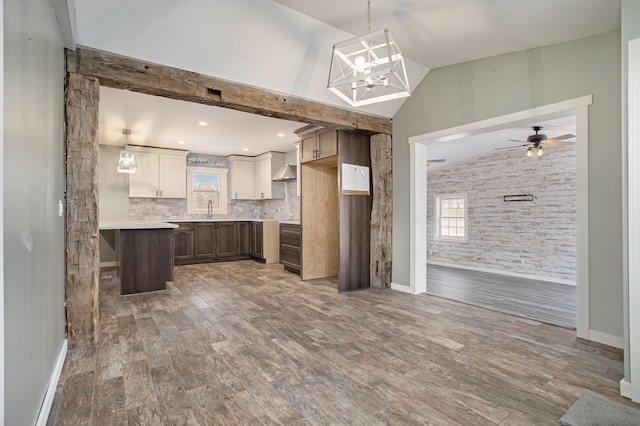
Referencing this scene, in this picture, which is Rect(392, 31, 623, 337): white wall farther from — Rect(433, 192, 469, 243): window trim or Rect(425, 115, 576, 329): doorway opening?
Rect(433, 192, 469, 243): window trim

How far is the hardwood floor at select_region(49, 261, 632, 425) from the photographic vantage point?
1.83m

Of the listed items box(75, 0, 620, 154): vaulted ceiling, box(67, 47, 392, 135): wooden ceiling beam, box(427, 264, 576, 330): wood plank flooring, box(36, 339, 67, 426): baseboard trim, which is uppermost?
box(75, 0, 620, 154): vaulted ceiling

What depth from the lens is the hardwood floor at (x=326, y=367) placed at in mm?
1827

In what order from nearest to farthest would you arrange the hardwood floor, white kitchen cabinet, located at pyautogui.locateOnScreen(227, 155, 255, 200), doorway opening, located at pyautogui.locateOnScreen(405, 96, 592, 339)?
the hardwood floor → doorway opening, located at pyautogui.locateOnScreen(405, 96, 592, 339) → white kitchen cabinet, located at pyautogui.locateOnScreen(227, 155, 255, 200)

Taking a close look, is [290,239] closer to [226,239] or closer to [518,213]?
[226,239]

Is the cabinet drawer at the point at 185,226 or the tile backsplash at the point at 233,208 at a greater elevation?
the tile backsplash at the point at 233,208

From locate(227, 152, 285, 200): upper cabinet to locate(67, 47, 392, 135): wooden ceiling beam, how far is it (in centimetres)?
351

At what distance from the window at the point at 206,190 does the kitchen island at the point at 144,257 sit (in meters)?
3.12

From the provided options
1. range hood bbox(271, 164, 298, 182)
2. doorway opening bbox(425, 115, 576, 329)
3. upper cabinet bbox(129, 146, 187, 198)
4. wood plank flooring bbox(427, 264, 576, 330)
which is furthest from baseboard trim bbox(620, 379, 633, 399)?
upper cabinet bbox(129, 146, 187, 198)

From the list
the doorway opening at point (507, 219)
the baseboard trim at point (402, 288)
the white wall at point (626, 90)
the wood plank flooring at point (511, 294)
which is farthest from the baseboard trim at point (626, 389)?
the baseboard trim at point (402, 288)

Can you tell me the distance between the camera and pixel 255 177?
814cm

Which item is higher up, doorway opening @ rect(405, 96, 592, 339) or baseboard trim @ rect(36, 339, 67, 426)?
doorway opening @ rect(405, 96, 592, 339)

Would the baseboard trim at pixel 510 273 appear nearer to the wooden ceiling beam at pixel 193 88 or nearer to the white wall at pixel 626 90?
the white wall at pixel 626 90

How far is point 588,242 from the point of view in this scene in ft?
9.50
